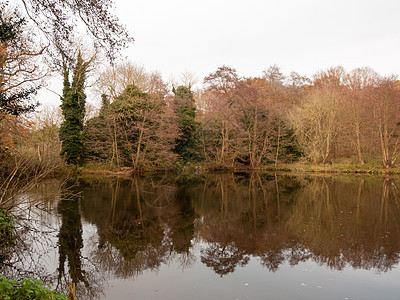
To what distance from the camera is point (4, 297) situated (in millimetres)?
3318

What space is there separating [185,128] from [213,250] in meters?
23.1

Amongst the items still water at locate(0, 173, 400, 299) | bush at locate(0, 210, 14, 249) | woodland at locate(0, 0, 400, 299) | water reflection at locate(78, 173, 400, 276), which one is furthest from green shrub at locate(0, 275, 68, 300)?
woodland at locate(0, 0, 400, 299)

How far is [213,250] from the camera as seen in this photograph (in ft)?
23.5

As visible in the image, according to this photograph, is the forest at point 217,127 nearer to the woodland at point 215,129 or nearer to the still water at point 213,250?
the woodland at point 215,129

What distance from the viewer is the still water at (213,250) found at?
5277 millimetres

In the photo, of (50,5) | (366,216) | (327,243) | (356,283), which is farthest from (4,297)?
(366,216)

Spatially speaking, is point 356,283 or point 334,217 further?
point 334,217

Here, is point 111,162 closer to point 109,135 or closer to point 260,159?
point 109,135

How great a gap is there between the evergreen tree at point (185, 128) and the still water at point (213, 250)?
57.4ft

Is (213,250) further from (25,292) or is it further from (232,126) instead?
(232,126)

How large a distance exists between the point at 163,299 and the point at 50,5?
19.2 ft

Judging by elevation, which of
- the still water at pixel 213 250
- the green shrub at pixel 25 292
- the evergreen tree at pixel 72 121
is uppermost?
the evergreen tree at pixel 72 121

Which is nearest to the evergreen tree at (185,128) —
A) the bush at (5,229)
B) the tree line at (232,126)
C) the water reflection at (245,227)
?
the tree line at (232,126)

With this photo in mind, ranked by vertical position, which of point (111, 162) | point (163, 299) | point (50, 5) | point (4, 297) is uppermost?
point (50, 5)
